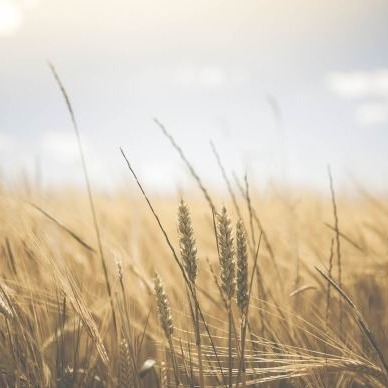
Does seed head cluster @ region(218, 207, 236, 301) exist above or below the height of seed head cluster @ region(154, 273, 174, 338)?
above

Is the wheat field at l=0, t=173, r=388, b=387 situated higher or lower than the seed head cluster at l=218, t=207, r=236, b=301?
lower

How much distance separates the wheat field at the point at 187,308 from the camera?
1.59ft

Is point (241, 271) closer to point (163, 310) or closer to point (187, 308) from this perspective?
point (163, 310)

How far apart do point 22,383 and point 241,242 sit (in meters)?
0.37

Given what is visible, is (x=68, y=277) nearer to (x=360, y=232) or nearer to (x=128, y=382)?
(x=128, y=382)

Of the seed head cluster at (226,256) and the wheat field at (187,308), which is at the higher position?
the seed head cluster at (226,256)

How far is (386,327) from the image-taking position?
879 mm

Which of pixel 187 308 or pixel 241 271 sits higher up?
pixel 241 271

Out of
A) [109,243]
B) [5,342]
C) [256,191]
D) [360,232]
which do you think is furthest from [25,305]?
[256,191]

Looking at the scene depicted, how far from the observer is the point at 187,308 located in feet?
2.62

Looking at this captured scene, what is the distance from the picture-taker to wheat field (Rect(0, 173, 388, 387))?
1.59 feet

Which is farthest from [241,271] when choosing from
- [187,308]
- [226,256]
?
[187,308]

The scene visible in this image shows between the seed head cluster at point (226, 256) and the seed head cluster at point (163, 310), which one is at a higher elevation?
the seed head cluster at point (226, 256)

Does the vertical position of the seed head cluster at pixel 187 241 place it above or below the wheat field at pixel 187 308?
above
